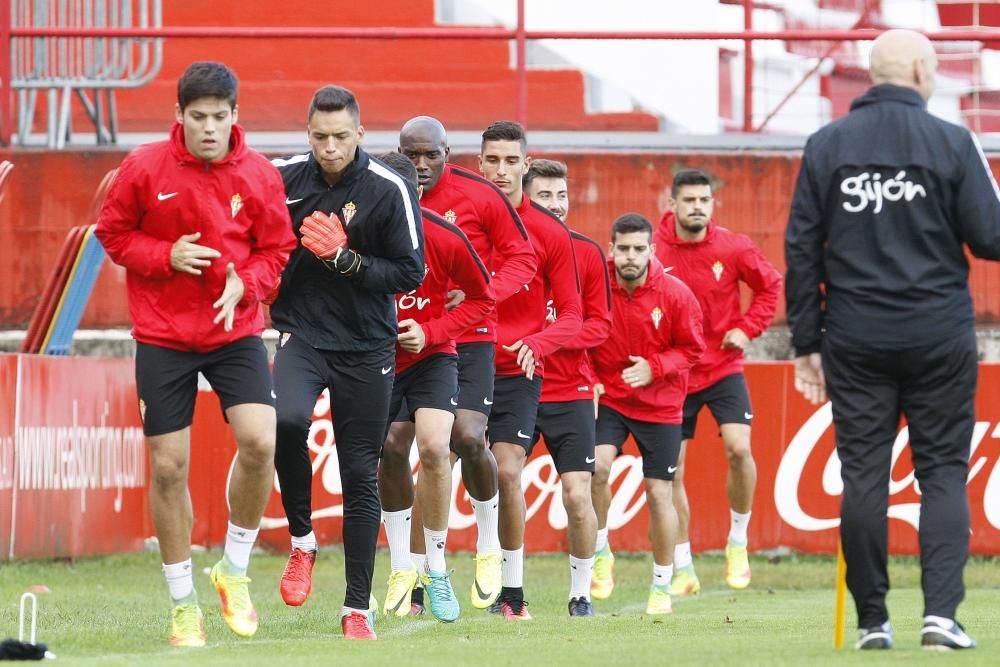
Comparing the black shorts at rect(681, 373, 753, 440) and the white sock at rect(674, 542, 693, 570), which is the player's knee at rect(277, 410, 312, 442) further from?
the black shorts at rect(681, 373, 753, 440)

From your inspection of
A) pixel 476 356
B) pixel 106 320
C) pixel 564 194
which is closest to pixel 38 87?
pixel 106 320

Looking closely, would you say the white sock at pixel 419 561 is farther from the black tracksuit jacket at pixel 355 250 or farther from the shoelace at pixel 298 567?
the black tracksuit jacket at pixel 355 250

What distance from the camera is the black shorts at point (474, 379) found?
33.8 ft

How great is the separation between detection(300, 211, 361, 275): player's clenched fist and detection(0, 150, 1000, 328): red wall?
8.11 meters

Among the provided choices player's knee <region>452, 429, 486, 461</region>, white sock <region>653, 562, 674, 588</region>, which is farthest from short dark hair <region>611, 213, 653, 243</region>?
player's knee <region>452, 429, 486, 461</region>

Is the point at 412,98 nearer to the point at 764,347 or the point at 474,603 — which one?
the point at 764,347

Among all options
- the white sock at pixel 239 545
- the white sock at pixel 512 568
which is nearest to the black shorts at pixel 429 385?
the white sock at pixel 512 568

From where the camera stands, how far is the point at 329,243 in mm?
8430

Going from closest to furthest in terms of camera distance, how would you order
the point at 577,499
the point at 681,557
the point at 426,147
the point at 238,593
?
the point at 238,593 → the point at 426,147 → the point at 577,499 → the point at 681,557

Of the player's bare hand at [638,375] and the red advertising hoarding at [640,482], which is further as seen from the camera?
the red advertising hoarding at [640,482]

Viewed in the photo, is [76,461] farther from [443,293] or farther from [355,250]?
[355,250]

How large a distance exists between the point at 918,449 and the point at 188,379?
10.1 feet

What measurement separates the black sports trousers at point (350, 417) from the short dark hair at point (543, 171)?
3.43 metres

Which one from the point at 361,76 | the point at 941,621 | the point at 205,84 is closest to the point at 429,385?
the point at 205,84
